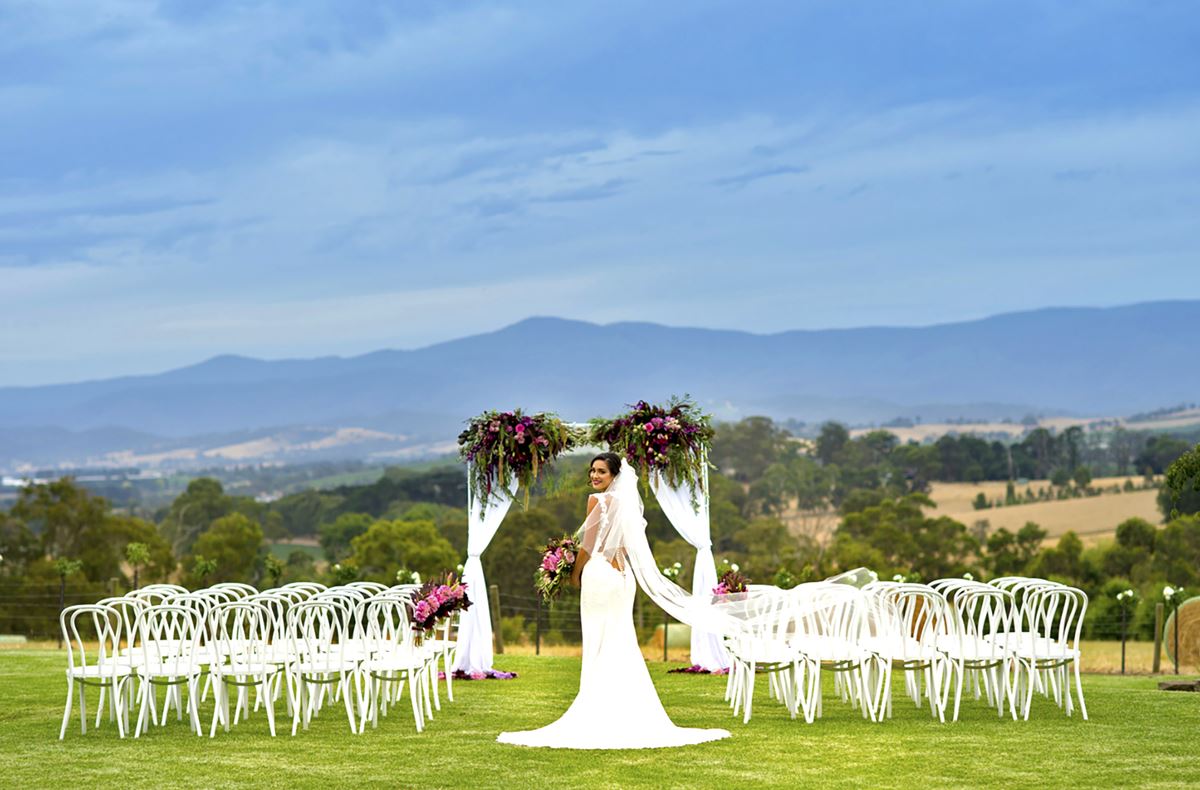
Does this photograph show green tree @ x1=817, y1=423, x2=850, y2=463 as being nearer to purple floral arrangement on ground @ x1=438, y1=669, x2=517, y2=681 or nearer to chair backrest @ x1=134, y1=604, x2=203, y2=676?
purple floral arrangement on ground @ x1=438, y1=669, x2=517, y2=681

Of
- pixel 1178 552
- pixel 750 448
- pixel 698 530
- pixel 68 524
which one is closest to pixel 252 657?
pixel 698 530

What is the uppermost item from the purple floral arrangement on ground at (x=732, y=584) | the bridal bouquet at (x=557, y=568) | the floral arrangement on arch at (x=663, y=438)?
the floral arrangement on arch at (x=663, y=438)

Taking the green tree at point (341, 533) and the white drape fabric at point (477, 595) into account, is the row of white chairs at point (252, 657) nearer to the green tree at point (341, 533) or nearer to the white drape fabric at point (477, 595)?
the white drape fabric at point (477, 595)

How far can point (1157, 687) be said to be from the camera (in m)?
13.8

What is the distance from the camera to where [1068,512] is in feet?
189

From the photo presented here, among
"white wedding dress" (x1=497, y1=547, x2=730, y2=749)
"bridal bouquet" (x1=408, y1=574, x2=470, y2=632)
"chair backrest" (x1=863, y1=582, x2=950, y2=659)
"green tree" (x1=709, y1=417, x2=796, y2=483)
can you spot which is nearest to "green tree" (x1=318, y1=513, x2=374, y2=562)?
"green tree" (x1=709, y1=417, x2=796, y2=483)

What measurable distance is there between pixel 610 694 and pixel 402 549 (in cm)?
3110

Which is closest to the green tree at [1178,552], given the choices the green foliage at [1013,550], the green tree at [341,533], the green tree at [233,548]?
the green foliage at [1013,550]

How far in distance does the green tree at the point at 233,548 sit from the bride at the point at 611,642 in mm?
33558

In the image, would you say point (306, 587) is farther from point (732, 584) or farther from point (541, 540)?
point (541, 540)

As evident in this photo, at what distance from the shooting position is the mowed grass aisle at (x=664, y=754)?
779cm

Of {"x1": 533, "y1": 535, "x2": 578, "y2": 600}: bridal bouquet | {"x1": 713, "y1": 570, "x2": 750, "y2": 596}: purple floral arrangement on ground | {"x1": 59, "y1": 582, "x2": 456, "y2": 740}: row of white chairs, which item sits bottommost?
{"x1": 59, "y1": 582, "x2": 456, "y2": 740}: row of white chairs

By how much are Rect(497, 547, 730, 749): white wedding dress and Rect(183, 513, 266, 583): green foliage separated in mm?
33534

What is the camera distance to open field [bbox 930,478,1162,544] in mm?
53281
